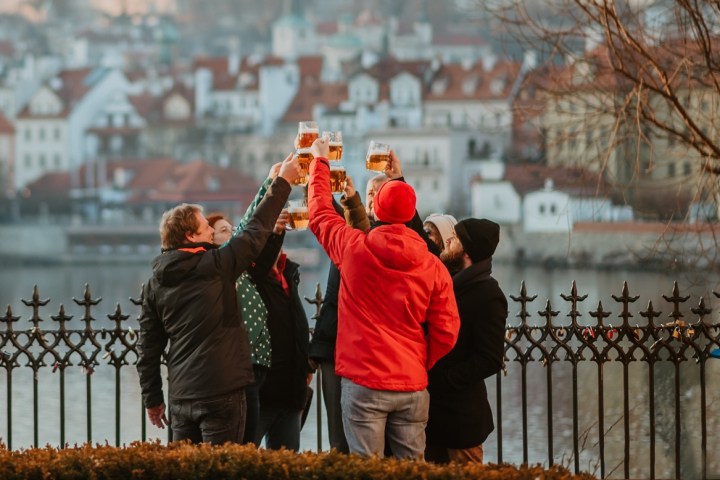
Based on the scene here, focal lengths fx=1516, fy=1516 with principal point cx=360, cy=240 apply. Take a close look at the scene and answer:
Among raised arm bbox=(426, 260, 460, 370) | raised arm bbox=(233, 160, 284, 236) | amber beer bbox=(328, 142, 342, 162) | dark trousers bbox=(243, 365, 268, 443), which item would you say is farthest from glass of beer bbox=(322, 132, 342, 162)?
dark trousers bbox=(243, 365, 268, 443)

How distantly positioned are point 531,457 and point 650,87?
747cm

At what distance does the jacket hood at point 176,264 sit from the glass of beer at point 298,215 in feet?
0.65

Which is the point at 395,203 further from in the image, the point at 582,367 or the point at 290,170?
the point at 582,367

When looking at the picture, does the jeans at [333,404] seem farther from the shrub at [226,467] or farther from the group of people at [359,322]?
the shrub at [226,467]

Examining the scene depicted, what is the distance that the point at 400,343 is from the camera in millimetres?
2949

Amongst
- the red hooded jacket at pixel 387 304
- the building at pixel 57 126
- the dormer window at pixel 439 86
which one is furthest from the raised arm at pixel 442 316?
the building at pixel 57 126

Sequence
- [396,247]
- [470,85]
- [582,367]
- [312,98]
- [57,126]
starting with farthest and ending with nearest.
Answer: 1. [57,126]
2. [312,98]
3. [470,85]
4. [582,367]
5. [396,247]

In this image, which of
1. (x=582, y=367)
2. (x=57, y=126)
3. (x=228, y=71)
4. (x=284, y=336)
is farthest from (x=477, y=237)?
(x=228, y=71)

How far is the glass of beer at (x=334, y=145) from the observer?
3045mm

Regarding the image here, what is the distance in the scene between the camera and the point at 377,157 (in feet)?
10.1

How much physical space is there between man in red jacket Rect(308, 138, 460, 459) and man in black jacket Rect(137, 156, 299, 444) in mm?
153

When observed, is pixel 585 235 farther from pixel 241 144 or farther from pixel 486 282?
pixel 486 282

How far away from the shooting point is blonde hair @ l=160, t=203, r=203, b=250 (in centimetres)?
301

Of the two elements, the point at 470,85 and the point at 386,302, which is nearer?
the point at 386,302
